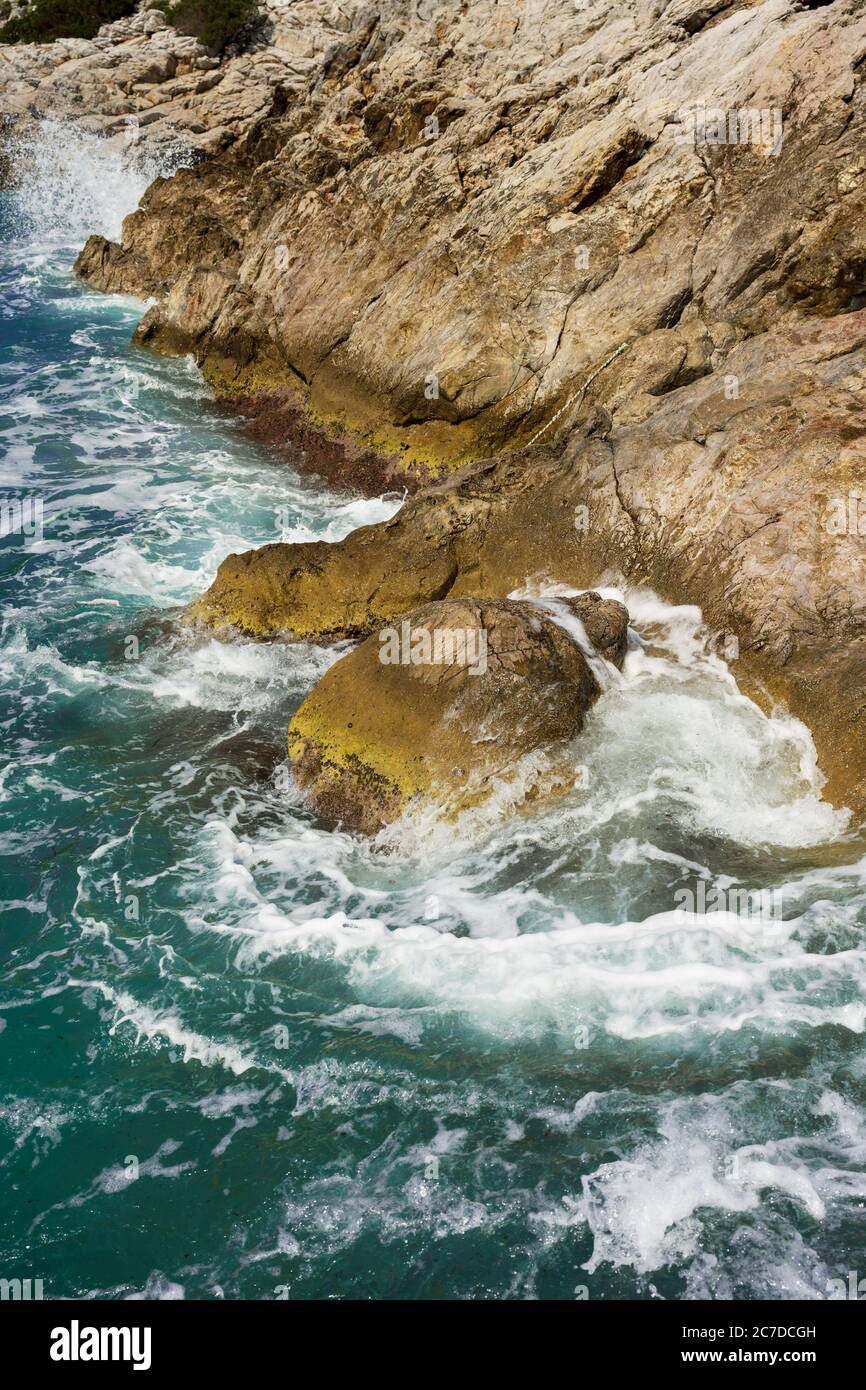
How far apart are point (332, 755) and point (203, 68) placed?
50.1 m

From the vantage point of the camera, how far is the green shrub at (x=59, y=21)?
5191 cm

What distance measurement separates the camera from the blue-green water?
237 inches

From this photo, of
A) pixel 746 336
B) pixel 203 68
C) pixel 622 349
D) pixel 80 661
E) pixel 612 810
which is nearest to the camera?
pixel 612 810

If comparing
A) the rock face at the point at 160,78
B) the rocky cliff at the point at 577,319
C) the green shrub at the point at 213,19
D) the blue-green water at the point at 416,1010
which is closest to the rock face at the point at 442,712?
the blue-green water at the point at 416,1010

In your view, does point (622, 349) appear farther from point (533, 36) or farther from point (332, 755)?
point (533, 36)

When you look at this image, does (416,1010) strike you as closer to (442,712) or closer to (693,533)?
(442,712)

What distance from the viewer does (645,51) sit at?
1880 centimetres

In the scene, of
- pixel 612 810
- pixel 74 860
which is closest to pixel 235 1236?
pixel 74 860

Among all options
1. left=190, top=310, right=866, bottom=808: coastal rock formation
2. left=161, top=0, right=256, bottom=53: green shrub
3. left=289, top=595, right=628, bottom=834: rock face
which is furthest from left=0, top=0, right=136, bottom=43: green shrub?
left=289, top=595, right=628, bottom=834: rock face

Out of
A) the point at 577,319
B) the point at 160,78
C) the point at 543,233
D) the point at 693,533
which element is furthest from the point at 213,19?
the point at 693,533

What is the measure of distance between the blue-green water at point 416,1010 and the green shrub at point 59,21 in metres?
54.8

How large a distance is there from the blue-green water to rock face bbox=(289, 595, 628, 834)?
1.27 feet

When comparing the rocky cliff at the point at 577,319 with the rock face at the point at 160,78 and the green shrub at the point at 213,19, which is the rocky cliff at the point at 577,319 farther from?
the green shrub at the point at 213,19

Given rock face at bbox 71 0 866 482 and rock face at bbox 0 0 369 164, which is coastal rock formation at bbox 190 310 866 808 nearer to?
rock face at bbox 71 0 866 482
